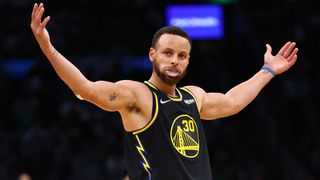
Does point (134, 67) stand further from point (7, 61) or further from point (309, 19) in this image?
point (309, 19)

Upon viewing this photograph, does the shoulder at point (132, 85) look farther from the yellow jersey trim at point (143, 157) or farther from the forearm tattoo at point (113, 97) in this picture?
the yellow jersey trim at point (143, 157)

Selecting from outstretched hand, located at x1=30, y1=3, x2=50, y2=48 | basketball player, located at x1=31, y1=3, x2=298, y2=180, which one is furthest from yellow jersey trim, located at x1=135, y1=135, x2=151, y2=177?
outstretched hand, located at x1=30, y1=3, x2=50, y2=48

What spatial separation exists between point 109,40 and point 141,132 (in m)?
9.85

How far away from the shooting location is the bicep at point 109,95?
13.3 feet

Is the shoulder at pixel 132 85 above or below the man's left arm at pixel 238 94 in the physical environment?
above

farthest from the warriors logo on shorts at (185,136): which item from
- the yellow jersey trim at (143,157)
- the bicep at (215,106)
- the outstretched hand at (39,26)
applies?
the outstretched hand at (39,26)

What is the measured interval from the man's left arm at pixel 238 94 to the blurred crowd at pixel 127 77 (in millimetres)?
6581

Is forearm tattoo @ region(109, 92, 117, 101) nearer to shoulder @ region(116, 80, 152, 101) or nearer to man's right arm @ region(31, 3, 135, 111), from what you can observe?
man's right arm @ region(31, 3, 135, 111)

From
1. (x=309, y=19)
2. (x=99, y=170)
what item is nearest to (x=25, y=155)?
(x=99, y=170)

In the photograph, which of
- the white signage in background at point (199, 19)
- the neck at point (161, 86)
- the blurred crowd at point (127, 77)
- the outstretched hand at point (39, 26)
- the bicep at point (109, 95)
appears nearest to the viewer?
the outstretched hand at point (39, 26)

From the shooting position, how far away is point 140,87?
4371 millimetres

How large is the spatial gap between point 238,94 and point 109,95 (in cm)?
135

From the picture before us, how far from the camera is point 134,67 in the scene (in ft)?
44.9

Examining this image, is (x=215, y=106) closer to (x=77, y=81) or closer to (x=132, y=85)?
(x=132, y=85)
